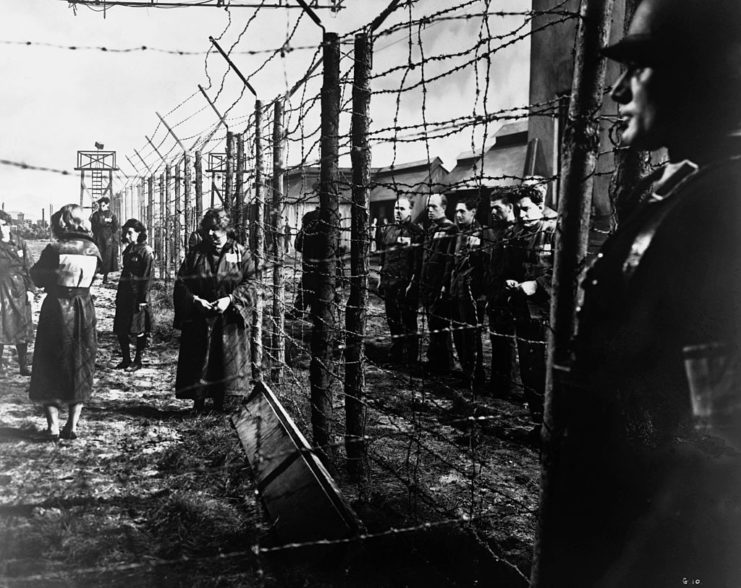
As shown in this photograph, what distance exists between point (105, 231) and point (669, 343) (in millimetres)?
18131

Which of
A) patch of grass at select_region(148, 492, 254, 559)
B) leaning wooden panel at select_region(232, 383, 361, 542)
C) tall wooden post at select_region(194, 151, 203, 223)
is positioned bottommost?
patch of grass at select_region(148, 492, 254, 559)

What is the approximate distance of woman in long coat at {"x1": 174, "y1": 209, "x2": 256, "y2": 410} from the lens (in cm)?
565

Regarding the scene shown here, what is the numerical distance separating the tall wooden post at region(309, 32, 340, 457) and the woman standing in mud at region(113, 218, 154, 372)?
434 centimetres

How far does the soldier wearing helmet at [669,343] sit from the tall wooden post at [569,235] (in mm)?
123

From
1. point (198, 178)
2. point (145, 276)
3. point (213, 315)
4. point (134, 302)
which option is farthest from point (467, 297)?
point (198, 178)

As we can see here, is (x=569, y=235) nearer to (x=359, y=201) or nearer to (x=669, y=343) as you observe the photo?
(x=669, y=343)

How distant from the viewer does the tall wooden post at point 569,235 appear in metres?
1.76

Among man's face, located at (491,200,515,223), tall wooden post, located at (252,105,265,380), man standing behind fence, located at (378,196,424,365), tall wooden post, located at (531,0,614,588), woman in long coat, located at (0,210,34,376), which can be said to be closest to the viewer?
tall wooden post, located at (531,0,614,588)

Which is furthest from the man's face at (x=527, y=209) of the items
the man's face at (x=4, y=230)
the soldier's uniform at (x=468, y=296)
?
the man's face at (x=4, y=230)

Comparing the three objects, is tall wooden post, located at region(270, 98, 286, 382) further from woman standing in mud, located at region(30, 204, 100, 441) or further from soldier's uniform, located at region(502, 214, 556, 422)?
soldier's uniform, located at region(502, 214, 556, 422)

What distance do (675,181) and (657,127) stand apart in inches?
7.6

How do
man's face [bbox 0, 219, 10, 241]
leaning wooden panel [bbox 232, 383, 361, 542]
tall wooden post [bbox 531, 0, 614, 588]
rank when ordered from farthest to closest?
man's face [bbox 0, 219, 10, 241] → leaning wooden panel [bbox 232, 383, 361, 542] → tall wooden post [bbox 531, 0, 614, 588]

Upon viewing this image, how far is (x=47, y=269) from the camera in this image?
4.79m

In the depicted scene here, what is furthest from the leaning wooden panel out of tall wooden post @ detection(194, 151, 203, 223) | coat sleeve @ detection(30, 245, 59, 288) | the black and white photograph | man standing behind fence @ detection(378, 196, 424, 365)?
tall wooden post @ detection(194, 151, 203, 223)
